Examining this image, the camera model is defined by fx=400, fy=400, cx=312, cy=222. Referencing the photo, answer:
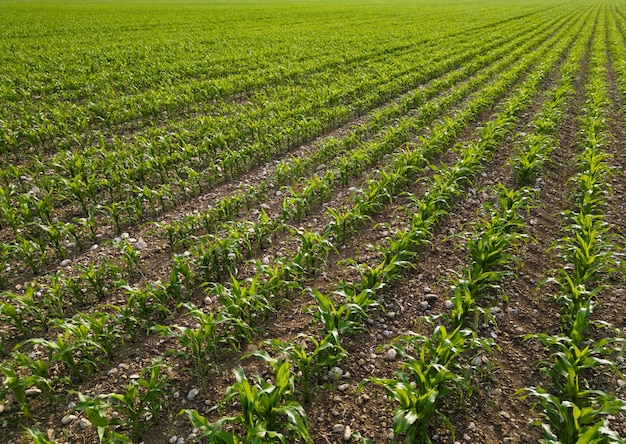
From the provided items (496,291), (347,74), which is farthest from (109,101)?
(496,291)

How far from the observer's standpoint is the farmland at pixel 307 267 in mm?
3557

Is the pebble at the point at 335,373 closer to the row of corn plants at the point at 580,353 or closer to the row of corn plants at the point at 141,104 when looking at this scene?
the row of corn plants at the point at 580,353

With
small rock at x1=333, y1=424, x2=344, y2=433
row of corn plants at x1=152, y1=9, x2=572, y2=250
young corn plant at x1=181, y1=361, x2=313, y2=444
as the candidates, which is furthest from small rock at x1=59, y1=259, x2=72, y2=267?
small rock at x1=333, y1=424, x2=344, y2=433

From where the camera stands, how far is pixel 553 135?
393 inches

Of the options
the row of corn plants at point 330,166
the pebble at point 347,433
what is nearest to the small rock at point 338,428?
the pebble at point 347,433

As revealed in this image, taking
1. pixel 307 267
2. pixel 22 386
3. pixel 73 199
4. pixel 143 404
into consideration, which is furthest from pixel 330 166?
pixel 22 386

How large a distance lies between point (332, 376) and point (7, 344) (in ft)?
11.6

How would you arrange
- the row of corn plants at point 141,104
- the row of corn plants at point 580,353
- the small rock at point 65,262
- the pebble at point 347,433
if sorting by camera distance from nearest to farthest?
the row of corn plants at point 580,353 → the pebble at point 347,433 → the small rock at point 65,262 → the row of corn plants at point 141,104

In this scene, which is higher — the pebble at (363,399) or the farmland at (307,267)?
the farmland at (307,267)

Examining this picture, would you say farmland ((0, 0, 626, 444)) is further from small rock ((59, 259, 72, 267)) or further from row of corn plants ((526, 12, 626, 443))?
small rock ((59, 259, 72, 267))

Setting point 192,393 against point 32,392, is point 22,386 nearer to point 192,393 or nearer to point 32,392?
point 32,392

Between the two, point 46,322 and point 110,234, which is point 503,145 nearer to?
point 110,234

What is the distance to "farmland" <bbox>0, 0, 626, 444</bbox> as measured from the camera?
140 inches

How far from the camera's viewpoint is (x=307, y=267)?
546 centimetres
